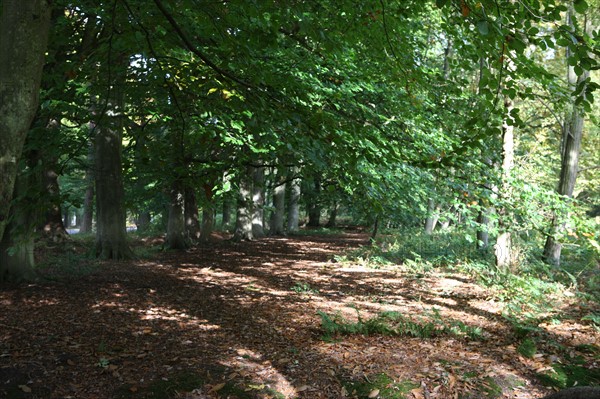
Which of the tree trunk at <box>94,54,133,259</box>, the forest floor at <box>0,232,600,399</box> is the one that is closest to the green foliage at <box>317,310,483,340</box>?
the forest floor at <box>0,232,600,399</box>

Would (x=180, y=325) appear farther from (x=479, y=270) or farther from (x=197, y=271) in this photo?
(x=479, y=270)

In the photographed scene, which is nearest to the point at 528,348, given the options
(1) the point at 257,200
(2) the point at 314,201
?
(1) the point at 257,200

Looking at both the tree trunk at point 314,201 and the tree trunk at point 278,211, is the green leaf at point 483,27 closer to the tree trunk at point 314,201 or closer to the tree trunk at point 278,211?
the tree trunk at point 314,201

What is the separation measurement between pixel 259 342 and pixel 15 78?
14.0 ft

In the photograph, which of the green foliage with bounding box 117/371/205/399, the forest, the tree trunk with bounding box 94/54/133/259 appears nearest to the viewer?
the forest

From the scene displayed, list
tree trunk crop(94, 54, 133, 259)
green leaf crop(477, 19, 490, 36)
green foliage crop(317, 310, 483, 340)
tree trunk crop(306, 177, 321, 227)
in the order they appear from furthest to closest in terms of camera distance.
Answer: tree trunk crop(306, 177, 321, 227)
tree trunk crop(94, 54, 133, 259)
green foliage crop(317, 310, 483, 340)
green leaf crop(477, 19, 490, 36)

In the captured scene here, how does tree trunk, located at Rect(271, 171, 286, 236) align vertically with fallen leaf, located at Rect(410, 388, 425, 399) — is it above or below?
above

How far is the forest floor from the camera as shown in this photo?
177 inches

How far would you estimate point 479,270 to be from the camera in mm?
11047

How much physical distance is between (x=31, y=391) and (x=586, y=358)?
20.4 feet

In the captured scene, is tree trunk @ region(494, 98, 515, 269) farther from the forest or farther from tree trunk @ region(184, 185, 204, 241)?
tree trunk @ region(184, 185, 204, 241)

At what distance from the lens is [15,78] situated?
9.43 ft

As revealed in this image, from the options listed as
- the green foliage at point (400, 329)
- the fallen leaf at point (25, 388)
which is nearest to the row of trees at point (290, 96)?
the fallen leaf at point (25, 388)

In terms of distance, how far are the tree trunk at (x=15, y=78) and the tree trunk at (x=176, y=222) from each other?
490 inches
